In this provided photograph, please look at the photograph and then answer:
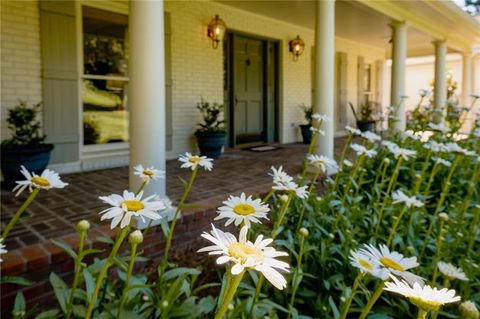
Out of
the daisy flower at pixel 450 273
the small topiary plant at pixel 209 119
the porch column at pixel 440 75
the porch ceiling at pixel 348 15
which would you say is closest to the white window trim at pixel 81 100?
the small topiary plant at pixel 209 119

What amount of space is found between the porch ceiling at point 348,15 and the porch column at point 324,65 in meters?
0.89

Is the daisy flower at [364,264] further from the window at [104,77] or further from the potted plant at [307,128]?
the potted plant at [307,128]

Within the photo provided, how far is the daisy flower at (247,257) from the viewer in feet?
2.02

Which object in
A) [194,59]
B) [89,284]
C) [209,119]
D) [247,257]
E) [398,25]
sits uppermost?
[398,25]

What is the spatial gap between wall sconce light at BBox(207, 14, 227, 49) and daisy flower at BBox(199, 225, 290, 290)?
5423 mm

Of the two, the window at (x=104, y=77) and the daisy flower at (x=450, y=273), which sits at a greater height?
the window at (x=104, y=77)

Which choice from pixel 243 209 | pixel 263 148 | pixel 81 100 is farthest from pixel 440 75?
pixel 243 209

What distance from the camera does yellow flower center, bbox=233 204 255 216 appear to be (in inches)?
37.2

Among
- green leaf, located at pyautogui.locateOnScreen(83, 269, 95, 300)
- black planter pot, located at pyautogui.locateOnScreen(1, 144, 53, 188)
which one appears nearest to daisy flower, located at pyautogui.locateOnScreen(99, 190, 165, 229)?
green leaf, located at pyautogui.locateOnScreen(83, 269, 95, 300)

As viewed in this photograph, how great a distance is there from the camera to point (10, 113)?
12.5 feet

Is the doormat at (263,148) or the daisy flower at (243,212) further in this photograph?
the doormat at (263,148)

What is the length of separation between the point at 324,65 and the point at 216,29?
1.99 m

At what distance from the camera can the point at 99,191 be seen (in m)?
3.53

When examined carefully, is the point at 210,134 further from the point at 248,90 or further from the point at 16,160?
the point at 16,160
